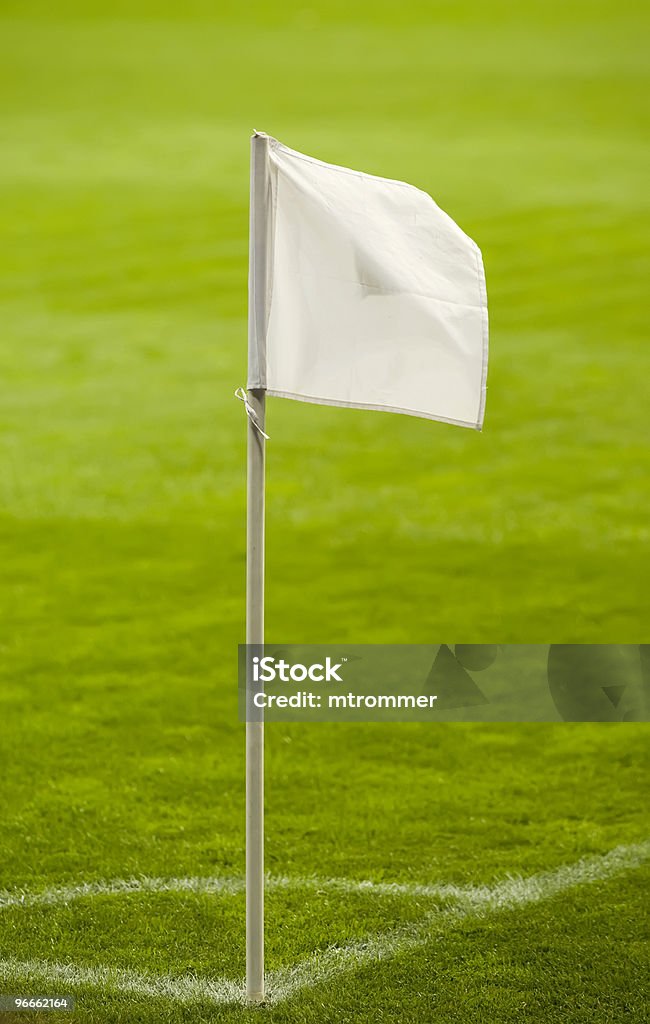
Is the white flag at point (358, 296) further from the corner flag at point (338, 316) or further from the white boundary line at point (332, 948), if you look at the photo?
the white boundary line at point (332, 948)

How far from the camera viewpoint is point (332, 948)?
3482 millimetres

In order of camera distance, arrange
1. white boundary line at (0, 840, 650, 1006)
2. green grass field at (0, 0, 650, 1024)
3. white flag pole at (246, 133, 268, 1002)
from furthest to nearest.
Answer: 1. green grass field at (0, 0, 650, 1024)
2. white boundary line at (0, 840, 650, 1006)
3. white flag pole at (246, 133, 268, 1002)

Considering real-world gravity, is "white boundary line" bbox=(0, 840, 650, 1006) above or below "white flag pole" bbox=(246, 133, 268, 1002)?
below

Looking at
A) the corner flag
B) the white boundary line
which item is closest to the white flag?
the corner flag

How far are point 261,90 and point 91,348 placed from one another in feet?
25.1

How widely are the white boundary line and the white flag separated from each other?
150 cm

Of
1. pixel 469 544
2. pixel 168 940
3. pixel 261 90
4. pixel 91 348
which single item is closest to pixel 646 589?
pixel 469 544

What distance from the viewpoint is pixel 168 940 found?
11.6 ft

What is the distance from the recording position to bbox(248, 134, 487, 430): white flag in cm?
291

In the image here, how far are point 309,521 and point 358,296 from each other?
5.76m

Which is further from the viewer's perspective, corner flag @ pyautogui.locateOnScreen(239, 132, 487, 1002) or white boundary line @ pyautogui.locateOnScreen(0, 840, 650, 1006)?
white boundary line @ pyautogui.locateOnScreen(0, 840, 650, 1006)

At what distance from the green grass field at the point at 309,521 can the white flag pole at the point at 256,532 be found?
0.74ft

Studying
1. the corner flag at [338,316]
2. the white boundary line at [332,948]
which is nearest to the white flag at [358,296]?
the corner flag at [338,316]

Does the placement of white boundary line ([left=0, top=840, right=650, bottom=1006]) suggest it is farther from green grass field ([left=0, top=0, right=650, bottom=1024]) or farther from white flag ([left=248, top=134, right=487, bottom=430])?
white flag ([left=248, top=134, right=487, bottom=430])
